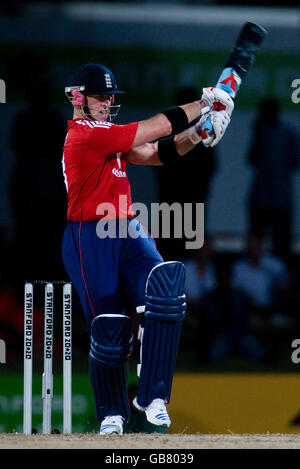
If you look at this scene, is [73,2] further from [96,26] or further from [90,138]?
[90,138]

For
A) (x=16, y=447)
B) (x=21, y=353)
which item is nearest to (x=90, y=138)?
(x=16, y=447)

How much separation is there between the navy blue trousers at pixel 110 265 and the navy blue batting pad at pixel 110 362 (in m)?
0.08

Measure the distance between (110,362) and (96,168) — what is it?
92cm

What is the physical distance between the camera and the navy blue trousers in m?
4.70

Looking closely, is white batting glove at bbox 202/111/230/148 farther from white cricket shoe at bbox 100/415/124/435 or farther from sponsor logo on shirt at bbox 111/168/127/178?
white cricket shoe at bbox 100/415/124/435

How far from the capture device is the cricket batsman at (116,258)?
4.63m

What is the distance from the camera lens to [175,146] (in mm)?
4953

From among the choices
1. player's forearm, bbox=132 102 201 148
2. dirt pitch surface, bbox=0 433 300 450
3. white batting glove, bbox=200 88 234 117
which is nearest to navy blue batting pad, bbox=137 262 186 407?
dirt pitch surface, bbox=0 433 300 450

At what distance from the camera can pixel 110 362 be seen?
4.71 meters

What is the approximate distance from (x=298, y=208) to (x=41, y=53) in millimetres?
2637

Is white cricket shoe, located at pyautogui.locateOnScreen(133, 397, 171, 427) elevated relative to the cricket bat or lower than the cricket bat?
lower

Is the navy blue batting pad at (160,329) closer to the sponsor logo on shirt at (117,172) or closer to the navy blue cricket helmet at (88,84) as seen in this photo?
the sponsor logo on shirt at (117,172)

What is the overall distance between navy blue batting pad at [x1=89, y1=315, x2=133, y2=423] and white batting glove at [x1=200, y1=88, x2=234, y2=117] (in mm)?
1101

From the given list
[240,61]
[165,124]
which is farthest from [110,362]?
[240,61]
